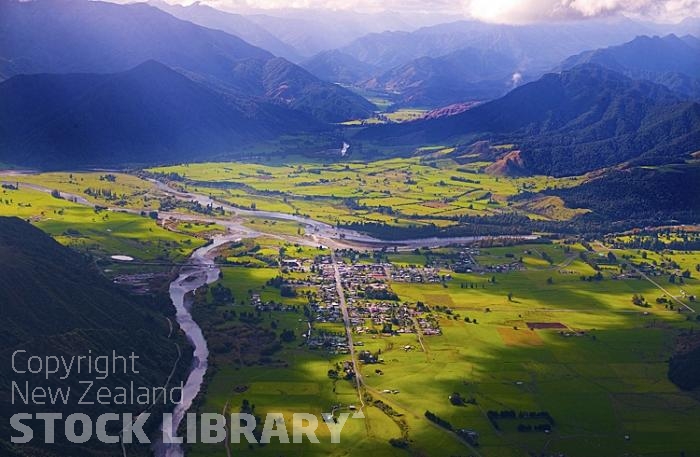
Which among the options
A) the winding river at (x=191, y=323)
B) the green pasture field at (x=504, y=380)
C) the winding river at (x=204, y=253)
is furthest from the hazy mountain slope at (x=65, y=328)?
the green pasture field at (x=504, y=380)

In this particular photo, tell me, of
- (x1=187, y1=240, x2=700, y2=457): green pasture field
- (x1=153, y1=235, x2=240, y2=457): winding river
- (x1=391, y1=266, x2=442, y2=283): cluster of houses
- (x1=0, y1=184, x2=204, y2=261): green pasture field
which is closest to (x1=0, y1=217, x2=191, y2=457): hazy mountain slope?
(x1=153, y1=235, x2=240, y2=457): winding river

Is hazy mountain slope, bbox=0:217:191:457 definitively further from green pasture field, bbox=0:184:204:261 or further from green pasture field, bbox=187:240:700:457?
green pasture field, bbox=0:184:204:261

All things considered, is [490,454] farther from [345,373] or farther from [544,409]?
[345,373]

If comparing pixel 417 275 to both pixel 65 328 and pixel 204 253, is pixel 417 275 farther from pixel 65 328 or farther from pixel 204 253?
pixel 65 328

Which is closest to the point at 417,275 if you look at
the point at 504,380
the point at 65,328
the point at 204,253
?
the point at 204,253

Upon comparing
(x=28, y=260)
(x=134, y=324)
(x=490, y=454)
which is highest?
(x=28, y=260)

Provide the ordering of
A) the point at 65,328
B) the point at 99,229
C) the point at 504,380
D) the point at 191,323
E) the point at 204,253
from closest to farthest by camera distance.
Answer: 1. the point at 65,328
2. the point at 504,380
3. the point at 191,323
4. the point at 204,253
5. the point at 99,229

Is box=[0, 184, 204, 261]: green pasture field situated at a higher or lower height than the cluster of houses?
higher

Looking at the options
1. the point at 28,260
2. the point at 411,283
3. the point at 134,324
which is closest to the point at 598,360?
the point at 411,283

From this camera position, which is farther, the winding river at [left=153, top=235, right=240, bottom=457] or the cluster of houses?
the cluster of houses
